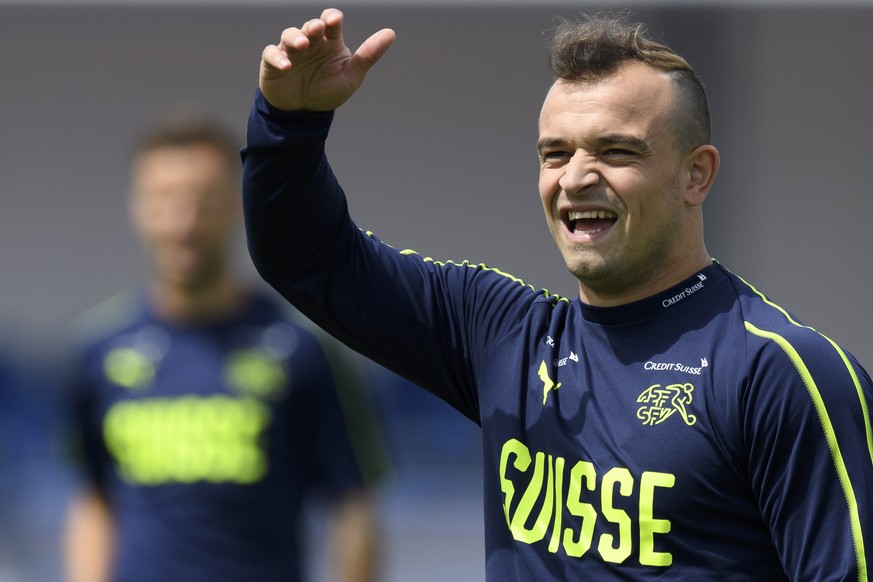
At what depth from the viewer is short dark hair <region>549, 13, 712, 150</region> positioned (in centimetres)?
228

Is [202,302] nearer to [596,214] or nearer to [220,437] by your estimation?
[220,437]

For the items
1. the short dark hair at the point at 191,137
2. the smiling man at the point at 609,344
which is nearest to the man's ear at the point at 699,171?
the smiling man at the point at 609,344

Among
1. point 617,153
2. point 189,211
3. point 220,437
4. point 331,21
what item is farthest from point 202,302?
point 617,153

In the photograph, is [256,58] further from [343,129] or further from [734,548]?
[734,548]

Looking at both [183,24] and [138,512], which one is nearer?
Result: [138,512]

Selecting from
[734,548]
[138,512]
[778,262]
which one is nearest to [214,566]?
[138,512]

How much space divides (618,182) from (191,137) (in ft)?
5.32

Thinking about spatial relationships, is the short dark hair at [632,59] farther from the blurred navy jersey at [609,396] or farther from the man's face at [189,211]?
the man's face at [189,211]

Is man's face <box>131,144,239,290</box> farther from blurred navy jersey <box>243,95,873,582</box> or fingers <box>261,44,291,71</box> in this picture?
fingers <box>261,44,291,71</box>

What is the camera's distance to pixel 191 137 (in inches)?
139

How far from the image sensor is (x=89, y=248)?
29.7 feet

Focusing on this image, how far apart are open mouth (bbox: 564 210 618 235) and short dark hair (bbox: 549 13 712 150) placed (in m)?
0.17

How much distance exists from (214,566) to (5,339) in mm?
5807

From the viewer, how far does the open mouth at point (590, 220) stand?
2.22 meters
